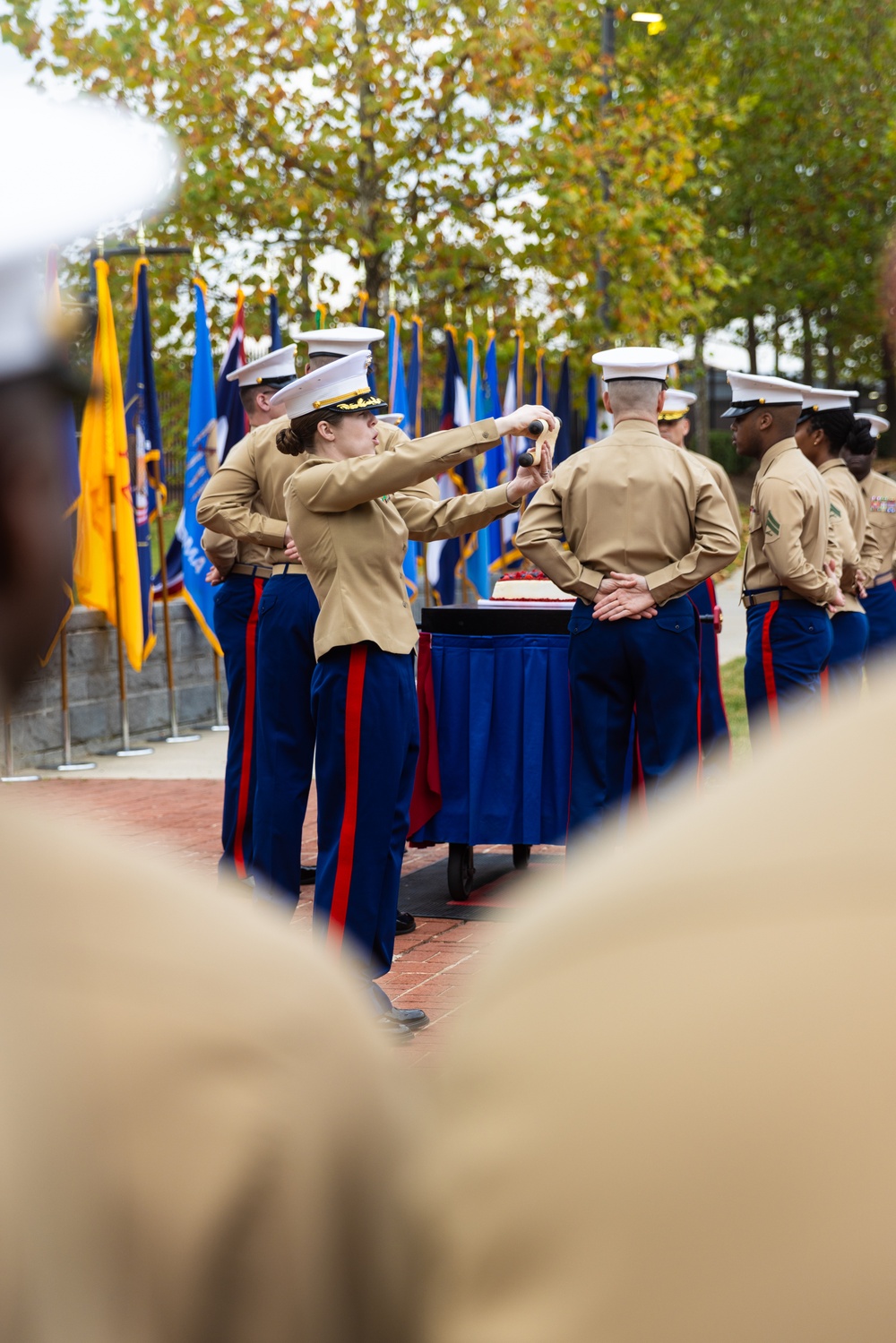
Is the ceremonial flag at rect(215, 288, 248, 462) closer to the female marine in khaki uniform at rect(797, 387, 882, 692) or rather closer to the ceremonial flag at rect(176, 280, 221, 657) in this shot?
Answer: the ceremonial flag at rect(176, 280, 221, 657)

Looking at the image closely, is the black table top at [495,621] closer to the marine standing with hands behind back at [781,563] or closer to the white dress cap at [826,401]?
the marine standing with hands behind back at [781,563]

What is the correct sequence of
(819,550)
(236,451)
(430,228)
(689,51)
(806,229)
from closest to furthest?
1. (236,451)
2. (819,550)
3. (430,228)
4. (689,51)
5. (806,229)

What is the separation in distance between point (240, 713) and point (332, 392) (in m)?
2.15

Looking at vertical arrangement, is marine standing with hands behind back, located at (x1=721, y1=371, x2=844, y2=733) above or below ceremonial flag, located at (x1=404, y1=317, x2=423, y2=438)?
below

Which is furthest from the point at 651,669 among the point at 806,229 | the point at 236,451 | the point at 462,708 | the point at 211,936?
the point at 806,229

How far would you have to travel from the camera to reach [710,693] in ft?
24.1

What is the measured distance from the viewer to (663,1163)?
0.49 m

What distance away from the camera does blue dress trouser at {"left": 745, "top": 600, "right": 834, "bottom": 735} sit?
659cm

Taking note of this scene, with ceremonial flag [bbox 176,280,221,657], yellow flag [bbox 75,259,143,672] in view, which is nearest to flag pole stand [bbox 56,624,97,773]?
yellow flag [bbox 75,259,143,672]

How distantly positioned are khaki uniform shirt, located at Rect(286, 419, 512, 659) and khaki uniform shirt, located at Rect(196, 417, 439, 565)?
1.30 meters

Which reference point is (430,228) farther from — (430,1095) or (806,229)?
(806,229)

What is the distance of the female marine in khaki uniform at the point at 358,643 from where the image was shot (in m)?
4.41

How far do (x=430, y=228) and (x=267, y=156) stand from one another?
187 centimetres

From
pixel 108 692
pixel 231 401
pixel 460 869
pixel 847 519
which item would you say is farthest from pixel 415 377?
pixel 460 869
